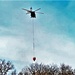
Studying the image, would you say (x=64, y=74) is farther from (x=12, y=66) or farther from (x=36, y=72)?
(x=12, y=66)

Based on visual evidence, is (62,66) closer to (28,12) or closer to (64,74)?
(64,74)

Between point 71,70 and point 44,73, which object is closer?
point 44,73

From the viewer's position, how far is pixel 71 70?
3930 inches

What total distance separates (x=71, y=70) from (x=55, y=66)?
6.55m

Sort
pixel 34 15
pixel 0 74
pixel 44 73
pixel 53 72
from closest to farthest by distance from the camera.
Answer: pixel 34 15 < pixel 0 74 < pixel 44 73 < pixel 53 72

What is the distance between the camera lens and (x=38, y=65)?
101125mm

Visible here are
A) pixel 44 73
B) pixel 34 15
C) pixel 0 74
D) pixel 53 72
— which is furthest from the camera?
pixel 53 72

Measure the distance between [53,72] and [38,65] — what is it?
6482mm

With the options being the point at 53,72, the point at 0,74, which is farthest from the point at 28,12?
the point at 53,72

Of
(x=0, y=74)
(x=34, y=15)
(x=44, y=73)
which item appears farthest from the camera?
(x=44, y=73)

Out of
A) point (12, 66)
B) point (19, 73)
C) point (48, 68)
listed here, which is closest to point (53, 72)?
point (48, 68)

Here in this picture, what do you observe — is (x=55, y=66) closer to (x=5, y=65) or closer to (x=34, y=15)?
(x=5, y=65)

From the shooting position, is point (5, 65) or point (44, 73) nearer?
point (5, 65)

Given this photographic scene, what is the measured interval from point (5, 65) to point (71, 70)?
93.2ft
